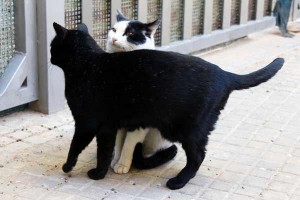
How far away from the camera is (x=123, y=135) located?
14.2 ft

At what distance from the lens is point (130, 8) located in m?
6.58

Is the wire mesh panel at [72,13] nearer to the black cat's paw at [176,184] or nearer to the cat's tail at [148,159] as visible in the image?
the cat's tail at [148,159]

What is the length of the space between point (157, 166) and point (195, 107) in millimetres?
746

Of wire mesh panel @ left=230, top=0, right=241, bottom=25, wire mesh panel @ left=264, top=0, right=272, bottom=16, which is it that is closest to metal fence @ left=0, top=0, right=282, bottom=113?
wire mesh panel @ left=230, top=0, right=241, bottom=25

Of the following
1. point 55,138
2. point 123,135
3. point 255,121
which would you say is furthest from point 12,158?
point 255,121

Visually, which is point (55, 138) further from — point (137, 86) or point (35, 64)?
point (137, 86)

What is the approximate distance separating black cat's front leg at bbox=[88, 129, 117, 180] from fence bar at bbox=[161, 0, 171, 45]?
3248 millimetres

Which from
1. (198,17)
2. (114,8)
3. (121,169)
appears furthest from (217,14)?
(121,169)

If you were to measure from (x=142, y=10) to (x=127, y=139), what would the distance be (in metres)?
2.78

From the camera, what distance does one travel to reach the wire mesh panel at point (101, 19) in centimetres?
604

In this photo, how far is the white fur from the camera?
13.8ft

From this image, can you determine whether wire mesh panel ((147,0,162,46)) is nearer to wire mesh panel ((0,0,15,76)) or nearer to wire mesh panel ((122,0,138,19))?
wire mesh panel ((122,0,138,19))

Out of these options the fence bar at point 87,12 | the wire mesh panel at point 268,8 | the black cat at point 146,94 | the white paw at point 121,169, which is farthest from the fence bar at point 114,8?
the wire mesh panel at point 268,8

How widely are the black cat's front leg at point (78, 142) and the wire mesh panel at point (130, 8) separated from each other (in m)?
2.68
